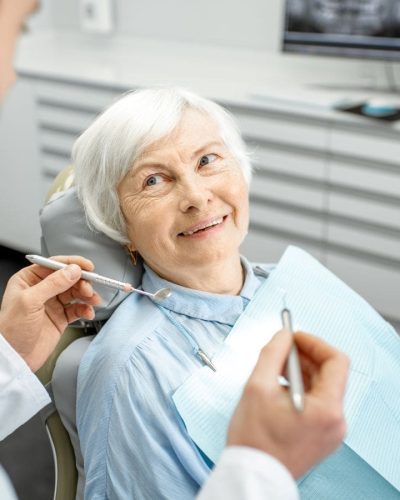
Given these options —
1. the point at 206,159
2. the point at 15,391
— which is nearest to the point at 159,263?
the point at 206,159

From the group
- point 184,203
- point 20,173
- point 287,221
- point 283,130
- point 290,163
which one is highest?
point 184,203

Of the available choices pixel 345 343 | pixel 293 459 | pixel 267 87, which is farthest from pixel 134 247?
pixel 267 87

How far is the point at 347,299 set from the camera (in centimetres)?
183

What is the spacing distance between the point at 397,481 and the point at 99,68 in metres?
2.70

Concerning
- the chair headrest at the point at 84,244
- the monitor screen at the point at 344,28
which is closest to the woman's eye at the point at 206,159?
the chair headrest at the point at 84,244

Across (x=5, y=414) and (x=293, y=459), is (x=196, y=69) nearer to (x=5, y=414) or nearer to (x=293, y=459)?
(x=5, y=414)

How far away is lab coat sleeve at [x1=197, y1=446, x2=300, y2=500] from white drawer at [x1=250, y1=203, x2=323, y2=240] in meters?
2.22

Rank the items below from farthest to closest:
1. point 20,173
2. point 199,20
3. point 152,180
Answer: point 20,173 → point 199,20 → point 152,180

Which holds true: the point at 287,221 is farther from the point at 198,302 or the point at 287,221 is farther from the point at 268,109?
the point at 198,302

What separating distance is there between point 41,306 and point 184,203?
381 mm

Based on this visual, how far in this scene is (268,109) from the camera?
9.67 ft

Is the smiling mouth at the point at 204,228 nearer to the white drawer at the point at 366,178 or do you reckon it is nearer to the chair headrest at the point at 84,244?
the chair headrest at the point at 84,244

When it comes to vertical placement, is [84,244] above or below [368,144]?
above

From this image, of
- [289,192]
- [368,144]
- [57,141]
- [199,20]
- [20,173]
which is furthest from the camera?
[20,173]
